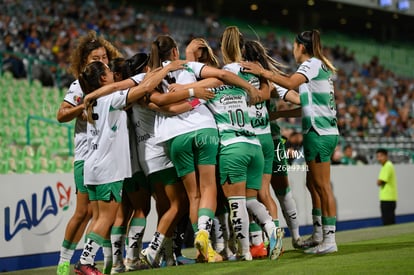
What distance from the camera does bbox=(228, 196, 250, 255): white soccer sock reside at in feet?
26.2

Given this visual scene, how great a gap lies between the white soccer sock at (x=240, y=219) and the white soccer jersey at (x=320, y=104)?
4.34ft

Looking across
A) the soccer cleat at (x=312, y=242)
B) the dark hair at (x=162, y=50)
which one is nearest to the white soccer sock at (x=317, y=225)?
the soccer cleat at (x=312, y=242)

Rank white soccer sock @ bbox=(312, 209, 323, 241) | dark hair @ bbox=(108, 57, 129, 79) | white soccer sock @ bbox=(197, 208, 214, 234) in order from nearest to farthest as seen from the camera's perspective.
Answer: white soccer sock @ bbox=(197, 208, 214, 234)
dark hair @ bbox=(108, 57, 129, 79)
white soccer sock @ bbox=(312, 209, 323, 241)

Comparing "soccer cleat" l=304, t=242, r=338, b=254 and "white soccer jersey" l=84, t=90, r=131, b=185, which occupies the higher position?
"white soccer jersey" l=84, t=90, r=131, b=185

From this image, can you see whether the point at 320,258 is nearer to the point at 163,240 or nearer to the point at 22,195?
the point at 163,240

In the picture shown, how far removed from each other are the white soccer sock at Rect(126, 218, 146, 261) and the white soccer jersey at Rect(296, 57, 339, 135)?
2056mm

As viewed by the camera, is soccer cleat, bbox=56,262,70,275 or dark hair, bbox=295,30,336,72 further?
dark hair, bbox=295,30,336,72

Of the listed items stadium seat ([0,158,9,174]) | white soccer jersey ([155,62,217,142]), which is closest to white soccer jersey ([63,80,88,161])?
white soccer jersey ([155,62,217,142])

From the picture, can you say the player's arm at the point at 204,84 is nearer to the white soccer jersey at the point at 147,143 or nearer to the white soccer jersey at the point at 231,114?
the white soccer jersey at the point at 231,114

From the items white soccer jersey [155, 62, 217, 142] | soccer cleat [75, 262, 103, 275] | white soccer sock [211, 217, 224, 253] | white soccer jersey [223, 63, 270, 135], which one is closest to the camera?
soccer cleat [75, 262, 103, 275]

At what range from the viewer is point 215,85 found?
8.03 metres

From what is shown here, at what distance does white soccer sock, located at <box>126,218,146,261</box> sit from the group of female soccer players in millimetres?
12

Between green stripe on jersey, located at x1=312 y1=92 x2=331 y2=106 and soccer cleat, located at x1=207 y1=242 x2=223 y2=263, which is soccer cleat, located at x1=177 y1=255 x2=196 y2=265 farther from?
green stripe on jersey, located at x1=312 y1=92 x2=331 y2=106

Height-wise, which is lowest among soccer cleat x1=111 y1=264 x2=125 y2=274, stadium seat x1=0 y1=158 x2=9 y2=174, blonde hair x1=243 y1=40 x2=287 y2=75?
soccer cleat x1=111 y1=264 x2=125 y2=274
